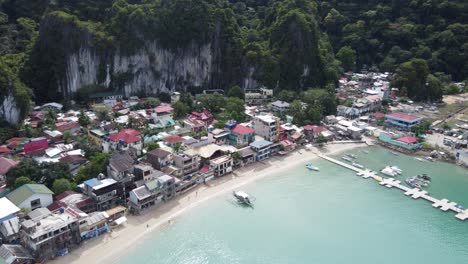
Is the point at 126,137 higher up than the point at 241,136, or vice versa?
the point at 126,137

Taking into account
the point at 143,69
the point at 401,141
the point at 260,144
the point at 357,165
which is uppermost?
the point at 143,69

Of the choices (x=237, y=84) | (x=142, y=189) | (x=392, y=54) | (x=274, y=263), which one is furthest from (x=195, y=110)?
(x=392, y=54)

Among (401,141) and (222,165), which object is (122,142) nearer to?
(222,165)

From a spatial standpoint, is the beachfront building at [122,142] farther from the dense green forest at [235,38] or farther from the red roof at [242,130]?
the dense green forest at [235,38]

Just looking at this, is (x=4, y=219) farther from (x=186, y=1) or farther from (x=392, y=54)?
(x=392, y=54)

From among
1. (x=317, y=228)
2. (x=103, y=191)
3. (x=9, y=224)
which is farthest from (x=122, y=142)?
(x=317, y=228)

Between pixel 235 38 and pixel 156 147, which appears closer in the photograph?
pixel 156 147
